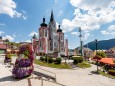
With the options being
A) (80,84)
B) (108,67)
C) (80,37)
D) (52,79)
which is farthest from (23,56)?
(80,37)

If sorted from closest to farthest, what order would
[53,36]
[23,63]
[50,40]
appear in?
[23,63]
[50,40]
[53,36]

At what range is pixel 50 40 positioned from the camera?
76.9 metres

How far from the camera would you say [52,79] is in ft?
73.1

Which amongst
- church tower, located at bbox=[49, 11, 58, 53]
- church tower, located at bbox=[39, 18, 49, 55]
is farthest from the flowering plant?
church tower, located at bbox=[49, 11, 58, 53]

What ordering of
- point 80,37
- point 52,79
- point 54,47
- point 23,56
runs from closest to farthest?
point 52,79
point 23,56
point 80,37
point 54,47

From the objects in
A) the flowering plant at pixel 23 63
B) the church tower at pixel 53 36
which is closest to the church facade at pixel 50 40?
the church tower at pixel 53 36

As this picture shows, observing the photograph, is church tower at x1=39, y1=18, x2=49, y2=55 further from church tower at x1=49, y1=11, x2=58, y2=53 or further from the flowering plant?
the flowering plant

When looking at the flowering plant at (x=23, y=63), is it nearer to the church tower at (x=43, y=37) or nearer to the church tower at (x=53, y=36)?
the church tower at (x=43, y=37)

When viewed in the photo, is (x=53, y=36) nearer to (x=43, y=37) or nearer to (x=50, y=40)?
(x=50, y=40)

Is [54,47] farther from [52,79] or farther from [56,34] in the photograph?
[52,79]

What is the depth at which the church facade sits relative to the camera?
7019 centimetres

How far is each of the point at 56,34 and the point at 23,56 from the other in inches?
2159

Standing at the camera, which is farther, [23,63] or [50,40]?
[50,40]

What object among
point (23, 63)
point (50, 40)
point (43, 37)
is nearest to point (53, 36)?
point (50, 40)
